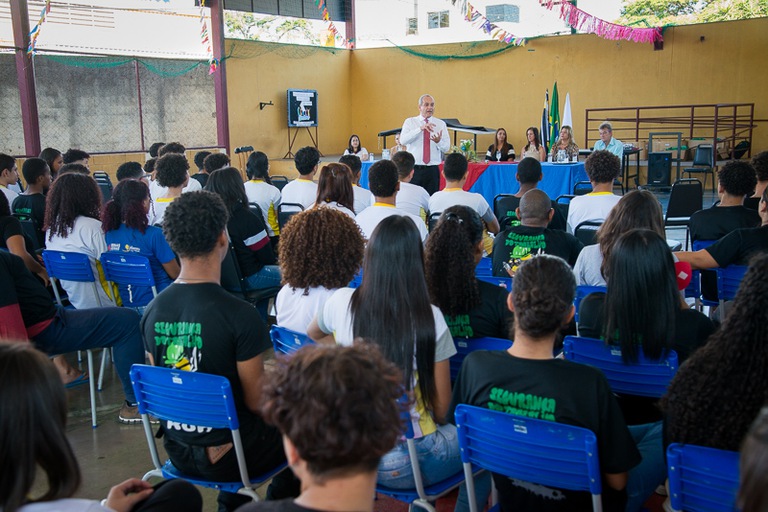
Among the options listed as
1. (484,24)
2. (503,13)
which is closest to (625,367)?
(484,24)

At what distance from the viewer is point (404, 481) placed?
2.21 meters

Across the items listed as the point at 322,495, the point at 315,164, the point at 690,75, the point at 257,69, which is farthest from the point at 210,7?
the point at 322,495

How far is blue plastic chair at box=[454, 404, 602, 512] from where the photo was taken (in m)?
1.76

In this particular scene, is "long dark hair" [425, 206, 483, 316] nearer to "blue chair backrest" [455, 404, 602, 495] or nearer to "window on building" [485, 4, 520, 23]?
"blue chair backrest" [455, 404, 602, 495]

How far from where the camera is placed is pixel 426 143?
336 inches

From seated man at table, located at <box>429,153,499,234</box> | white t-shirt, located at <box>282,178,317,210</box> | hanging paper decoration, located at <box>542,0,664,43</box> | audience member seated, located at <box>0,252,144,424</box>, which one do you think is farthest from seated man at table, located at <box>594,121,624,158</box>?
audience member seated, located at <box>0,252,144,424</box>

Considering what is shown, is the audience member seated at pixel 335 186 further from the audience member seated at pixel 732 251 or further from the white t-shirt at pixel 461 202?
the audience member seated at pixel 732 251

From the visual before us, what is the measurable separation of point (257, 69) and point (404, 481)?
12.3m

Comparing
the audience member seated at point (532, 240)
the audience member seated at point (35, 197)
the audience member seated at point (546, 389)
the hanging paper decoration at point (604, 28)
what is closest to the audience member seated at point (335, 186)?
the audience member seated at point (532, 240)

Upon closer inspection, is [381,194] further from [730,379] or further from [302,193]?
[730,379]

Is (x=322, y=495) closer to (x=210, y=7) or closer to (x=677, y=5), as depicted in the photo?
(x=210, y=7)

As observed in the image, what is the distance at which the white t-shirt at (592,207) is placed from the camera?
15.7ft

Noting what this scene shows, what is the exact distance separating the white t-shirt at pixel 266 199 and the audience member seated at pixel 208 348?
10.8ft

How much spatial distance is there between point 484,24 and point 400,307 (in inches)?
478
